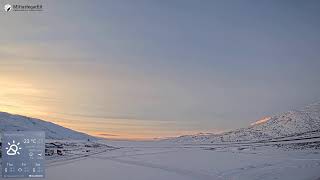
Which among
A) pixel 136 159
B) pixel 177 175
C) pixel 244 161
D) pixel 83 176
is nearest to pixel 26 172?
pixel 83 176

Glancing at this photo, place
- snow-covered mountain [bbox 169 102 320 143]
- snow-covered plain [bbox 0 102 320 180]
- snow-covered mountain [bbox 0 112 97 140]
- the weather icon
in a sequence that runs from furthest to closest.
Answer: snow-covered mountain [bbox 169 102 320 143] < snow-covered plain [bbox 0 102 320 180] < snow-covered mountain [bbox 0 112 97 140] < the weather icon

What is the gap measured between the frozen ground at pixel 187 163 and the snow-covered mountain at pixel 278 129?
122 millimetres

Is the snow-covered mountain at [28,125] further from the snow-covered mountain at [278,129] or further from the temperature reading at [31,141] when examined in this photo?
the snow-covered mountain at [278,129]

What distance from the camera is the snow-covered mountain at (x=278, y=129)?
5.73m

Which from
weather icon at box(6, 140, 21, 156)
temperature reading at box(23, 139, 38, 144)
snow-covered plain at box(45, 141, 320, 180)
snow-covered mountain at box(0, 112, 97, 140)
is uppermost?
snow-covered mountain at box(0, 112, 97, 140)

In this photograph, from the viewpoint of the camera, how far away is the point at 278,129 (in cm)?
588

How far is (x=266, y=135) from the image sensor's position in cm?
600

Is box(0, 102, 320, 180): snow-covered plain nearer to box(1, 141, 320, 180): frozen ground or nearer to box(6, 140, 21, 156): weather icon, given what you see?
Result: box(1, 141, 320, 180): frozen ground
